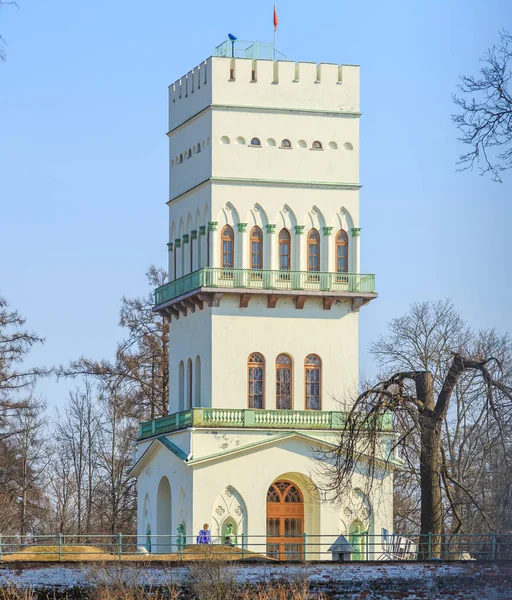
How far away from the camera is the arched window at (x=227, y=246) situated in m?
61.5

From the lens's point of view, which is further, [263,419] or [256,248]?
[256,248]

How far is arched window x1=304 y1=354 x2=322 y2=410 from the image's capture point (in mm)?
Answer: 61656

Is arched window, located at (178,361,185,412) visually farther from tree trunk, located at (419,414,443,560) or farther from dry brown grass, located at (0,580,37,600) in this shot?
dry brown grass, located at (0,580,37,600)

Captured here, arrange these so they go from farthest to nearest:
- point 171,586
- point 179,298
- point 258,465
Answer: point 179,298 → point 258,465 → point 171,586

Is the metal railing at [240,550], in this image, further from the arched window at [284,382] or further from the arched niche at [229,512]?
the arched window at [284,382]

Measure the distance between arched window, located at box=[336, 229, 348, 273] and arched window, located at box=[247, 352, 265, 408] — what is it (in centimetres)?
417

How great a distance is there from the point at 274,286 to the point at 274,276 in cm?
34

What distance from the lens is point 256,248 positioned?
61.8m

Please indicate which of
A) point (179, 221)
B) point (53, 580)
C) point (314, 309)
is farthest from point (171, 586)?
point (179, 221)

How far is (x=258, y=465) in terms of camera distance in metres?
59.0

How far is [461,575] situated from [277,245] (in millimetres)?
18016

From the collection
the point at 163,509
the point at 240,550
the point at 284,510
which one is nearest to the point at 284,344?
the point at 284,510

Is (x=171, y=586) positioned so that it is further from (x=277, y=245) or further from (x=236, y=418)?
(x=277, y=245)

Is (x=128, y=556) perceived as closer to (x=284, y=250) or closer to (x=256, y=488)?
(x=256, y=488)
